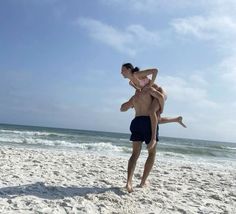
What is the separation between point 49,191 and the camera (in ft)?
17.2

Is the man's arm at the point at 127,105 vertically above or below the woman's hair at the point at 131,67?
below

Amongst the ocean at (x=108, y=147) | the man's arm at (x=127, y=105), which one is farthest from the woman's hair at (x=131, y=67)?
the ocean at (x=108, y=147)

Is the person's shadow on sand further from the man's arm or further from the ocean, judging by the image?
the ocean

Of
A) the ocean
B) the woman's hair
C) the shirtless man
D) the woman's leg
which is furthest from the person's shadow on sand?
the ocean

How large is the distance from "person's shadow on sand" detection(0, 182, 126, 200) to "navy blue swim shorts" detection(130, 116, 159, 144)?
0.81 metres

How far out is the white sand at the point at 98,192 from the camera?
15.3ft

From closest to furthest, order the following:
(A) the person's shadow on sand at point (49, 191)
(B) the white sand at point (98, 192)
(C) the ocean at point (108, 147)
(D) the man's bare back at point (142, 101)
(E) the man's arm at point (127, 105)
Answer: (B) the white sand at point (98, 192)
(A) the person's shadow on sand at point (49, 191)
(D) the man's bare back at point (142, 101)
(E) the man's arm at point (127, 105)
(C) the ocean at point (108, 147)

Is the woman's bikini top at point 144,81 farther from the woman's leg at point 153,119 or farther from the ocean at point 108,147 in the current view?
the ocean at point 108,147

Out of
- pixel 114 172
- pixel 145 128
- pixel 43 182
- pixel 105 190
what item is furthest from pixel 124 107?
pixel 114 172

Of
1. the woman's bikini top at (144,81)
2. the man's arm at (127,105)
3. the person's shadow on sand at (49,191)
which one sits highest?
the woman's bikini top at (144,81)

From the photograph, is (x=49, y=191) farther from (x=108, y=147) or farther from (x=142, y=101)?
(x=108, y=147)

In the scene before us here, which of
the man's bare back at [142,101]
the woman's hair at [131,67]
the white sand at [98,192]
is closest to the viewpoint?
the white sand at [98,192]

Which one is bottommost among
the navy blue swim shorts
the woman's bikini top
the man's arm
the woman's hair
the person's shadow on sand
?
the person's shadow on sand

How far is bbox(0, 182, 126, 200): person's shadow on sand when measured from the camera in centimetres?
496
